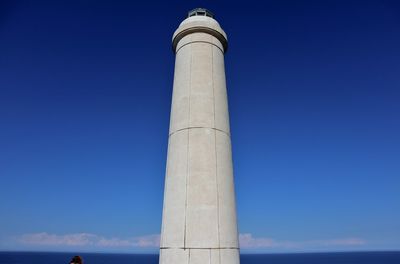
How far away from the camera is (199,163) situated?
22.2ft

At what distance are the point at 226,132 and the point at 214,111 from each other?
68 centimetres

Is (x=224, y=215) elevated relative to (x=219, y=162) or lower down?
lower down

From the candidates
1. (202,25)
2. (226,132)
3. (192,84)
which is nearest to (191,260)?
(226,132)

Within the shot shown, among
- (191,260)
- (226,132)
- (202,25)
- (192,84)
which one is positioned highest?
(202,25)

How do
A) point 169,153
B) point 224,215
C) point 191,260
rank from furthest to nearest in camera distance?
point 169,153 → point 224,215 → point 191,260

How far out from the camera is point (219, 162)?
699 cm

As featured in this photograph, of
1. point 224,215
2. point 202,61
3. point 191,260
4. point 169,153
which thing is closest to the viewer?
point 191,260

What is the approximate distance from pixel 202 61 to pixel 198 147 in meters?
2.63

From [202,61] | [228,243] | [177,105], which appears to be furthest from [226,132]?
[228,243]

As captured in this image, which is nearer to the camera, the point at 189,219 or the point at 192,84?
the point at 189,219

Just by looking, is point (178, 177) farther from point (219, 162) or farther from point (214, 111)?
point (214, 111)

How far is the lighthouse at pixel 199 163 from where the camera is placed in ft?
20.6

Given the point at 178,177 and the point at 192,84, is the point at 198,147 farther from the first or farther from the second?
the point at 192,84

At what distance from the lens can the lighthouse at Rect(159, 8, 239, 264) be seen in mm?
6281
